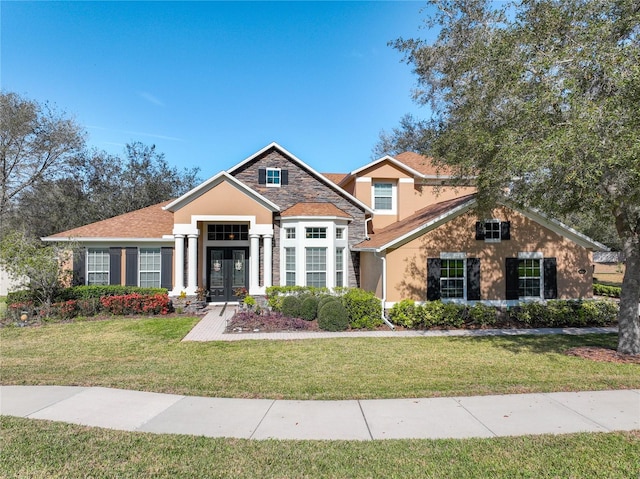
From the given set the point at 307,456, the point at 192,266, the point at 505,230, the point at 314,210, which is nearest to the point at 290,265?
the point at 314,210

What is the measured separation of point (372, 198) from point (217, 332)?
34.6ft

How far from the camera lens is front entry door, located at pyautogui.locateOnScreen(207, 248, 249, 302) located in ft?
56.1

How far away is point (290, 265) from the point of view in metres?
16.4

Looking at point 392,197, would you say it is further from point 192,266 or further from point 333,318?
point 192,266

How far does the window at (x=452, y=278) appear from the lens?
43.9 ft

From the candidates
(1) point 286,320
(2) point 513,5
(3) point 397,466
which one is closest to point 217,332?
(1) point 286,320

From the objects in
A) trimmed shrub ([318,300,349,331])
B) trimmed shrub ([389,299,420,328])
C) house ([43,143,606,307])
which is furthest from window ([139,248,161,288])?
trimmed shrub ([389,299,420,328])

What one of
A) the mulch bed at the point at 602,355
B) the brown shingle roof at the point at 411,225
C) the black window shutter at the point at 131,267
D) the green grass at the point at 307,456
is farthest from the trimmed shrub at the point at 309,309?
the green grass at the point at 307,456

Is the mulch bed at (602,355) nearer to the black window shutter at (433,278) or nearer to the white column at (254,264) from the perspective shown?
the black window shutter at (433,278)

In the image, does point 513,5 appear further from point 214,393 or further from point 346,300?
point 214,393

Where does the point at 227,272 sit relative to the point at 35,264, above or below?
below

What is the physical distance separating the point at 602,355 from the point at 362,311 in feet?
21.5

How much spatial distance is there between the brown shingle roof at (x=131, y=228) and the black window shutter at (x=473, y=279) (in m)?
12.9

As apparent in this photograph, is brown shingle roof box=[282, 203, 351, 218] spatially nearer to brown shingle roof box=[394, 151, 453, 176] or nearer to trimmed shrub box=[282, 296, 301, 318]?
trimmed shrub box=[282, 296, 301, 318]
